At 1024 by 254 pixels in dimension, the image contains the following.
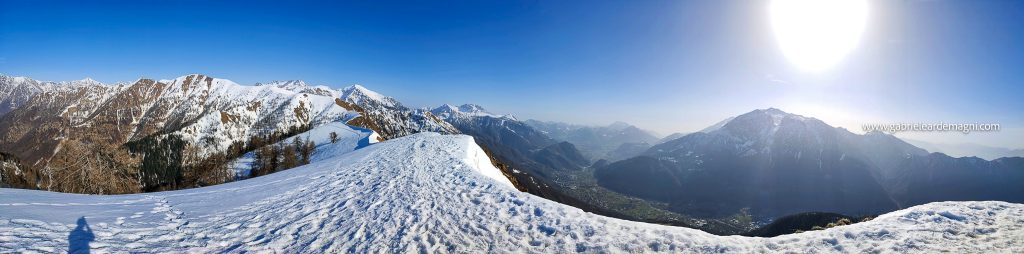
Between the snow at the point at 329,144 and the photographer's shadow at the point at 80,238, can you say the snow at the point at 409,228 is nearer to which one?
the photographer's shadow at the point at 80,238

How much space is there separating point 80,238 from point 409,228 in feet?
24.4

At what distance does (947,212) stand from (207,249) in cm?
2078

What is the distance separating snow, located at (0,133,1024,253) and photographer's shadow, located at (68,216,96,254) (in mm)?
34

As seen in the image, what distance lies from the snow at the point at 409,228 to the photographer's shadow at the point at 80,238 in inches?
1.3

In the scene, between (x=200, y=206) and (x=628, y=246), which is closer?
(x=628, y=246)

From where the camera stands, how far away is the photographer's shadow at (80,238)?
823 cm

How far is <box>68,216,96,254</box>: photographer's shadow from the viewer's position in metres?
8.23

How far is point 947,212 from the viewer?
11.6 m

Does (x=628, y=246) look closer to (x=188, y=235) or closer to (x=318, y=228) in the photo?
(x=318, y=228)

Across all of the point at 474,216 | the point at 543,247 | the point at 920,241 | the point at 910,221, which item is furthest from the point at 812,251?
the point at 474,216

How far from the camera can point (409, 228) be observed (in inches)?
460

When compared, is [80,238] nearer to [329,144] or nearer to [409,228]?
[409,228]

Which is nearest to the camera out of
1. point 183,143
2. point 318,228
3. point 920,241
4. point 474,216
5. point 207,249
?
point 207,249

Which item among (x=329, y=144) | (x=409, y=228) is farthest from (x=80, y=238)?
(x=329, y=144)
